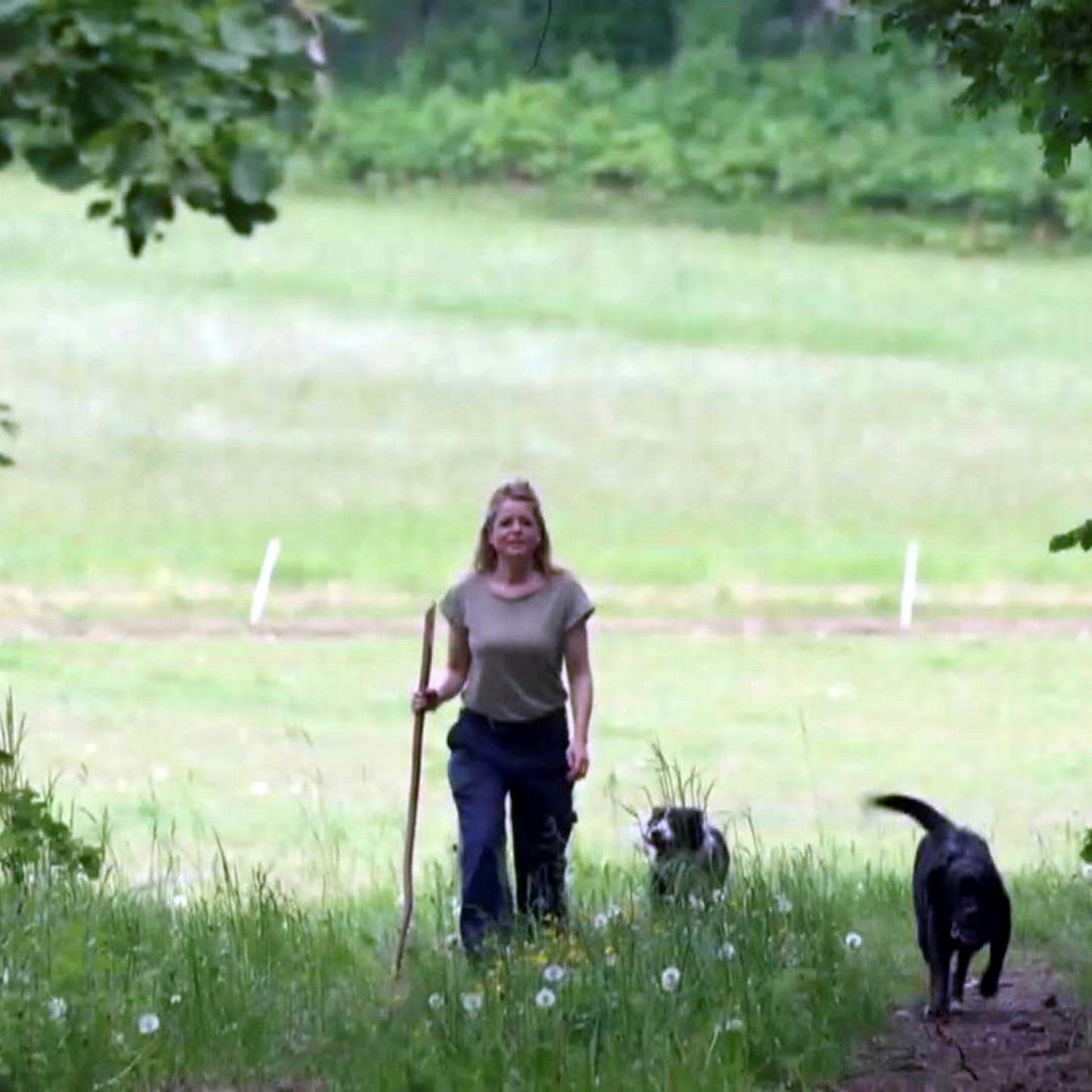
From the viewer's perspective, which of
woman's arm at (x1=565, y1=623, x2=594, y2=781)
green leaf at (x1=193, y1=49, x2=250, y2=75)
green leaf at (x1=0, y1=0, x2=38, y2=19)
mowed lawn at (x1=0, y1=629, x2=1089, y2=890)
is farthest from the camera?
mowed lawn at (x1=0, y1=629, x2=1089, y2=890)

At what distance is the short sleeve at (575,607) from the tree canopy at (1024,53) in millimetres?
2000

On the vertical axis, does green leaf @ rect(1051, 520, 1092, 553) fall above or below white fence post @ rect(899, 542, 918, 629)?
above

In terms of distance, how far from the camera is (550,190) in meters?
59.4

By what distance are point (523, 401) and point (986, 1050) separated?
36951mm

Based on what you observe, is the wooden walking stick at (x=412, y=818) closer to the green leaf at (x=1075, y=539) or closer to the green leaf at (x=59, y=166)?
the green leaf at (x=1075, y=539)

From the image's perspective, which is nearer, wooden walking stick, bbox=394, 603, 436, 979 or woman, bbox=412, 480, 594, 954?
wooden walking stick, bbox=394, 603, 436, 979

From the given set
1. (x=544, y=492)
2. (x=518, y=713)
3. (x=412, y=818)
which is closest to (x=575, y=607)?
(x=518, y=713)

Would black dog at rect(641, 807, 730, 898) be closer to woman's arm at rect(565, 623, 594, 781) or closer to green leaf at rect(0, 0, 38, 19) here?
woman's arm at rect(565, 623, 594, 781)

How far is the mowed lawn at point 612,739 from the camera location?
667 inches

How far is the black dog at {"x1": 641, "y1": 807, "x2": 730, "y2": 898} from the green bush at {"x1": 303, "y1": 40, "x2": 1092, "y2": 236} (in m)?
47.4

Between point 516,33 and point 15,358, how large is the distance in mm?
25395

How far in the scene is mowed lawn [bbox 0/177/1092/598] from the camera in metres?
34.8

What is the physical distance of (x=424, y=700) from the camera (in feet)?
29.7

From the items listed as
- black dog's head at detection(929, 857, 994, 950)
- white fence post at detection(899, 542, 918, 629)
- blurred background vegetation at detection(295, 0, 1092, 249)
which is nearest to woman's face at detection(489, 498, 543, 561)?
black dog's head at detection(929, 857, 994, 950)
